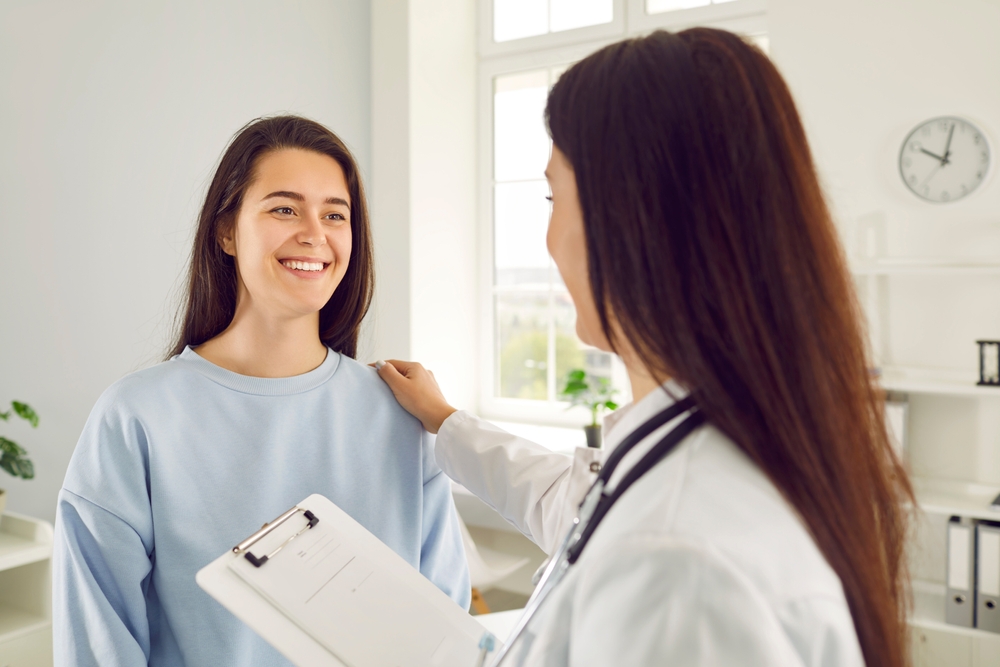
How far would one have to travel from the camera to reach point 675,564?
44 centimetres

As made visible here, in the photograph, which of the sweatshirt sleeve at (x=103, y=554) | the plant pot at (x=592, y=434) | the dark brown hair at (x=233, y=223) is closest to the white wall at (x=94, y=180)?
the dark brown hair at (x=233, y=223)

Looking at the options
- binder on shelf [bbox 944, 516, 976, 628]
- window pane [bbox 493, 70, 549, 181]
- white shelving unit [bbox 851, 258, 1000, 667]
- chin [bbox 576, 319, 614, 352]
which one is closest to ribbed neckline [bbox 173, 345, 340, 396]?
chin [bbox 576, 319, 614, 352]

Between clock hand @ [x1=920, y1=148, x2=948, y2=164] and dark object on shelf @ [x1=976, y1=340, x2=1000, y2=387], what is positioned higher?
clock hand @ [x1=920, y1=148, x2=948, y2=164]

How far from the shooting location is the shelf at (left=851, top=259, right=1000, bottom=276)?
2145 mm

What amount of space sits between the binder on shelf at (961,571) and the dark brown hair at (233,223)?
2.01m

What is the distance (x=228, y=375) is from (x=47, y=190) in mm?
1355

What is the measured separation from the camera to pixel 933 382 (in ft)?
7.38

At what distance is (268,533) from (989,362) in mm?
2308

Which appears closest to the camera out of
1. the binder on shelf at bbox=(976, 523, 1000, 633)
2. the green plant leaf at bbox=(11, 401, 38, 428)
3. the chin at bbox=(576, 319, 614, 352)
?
the chin at bbox=(576, 319, 614, 352)

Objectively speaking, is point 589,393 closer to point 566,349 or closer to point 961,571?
point 566,349

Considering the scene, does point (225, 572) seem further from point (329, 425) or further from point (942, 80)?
point (942, 80)

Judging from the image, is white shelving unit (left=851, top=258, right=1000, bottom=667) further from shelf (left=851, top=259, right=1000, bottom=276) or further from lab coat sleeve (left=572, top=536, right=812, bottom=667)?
lab coat sleeve (left=572, top=536, right=812, bottom=667)

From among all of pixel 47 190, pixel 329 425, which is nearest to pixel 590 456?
pixel 329 425

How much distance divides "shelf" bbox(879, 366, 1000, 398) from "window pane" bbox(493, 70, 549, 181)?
74.4 inches
